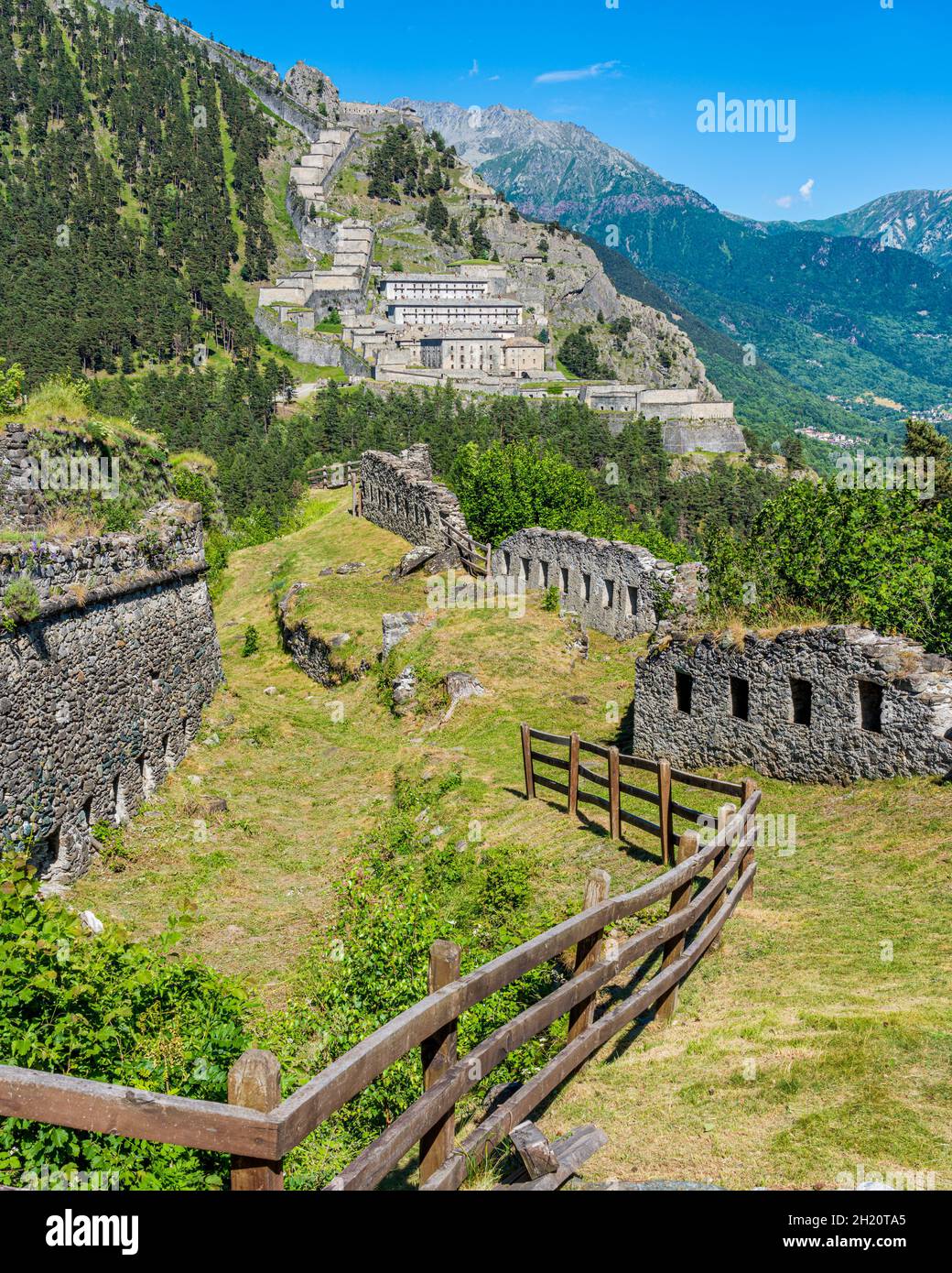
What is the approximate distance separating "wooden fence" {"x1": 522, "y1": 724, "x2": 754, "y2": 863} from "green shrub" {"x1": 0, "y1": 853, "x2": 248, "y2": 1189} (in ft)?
20.3

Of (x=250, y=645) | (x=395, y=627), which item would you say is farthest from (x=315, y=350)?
(x=395, y=627)

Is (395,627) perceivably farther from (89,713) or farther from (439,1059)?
(439,1059)

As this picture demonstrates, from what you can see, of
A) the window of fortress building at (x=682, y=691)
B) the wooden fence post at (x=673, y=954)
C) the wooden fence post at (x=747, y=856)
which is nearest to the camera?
the wooden fence post at (x=673, y=954)

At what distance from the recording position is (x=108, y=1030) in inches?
262

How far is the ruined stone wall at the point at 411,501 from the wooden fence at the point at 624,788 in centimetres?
1786

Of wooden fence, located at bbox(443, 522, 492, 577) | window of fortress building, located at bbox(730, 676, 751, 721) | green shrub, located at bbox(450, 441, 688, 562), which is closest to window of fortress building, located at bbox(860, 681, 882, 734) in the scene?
window of fortress building, located at bbox(730, 676, 751, 721)

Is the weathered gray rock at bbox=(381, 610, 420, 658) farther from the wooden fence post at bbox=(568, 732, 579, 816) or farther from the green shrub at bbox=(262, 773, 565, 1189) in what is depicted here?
the green shrub at bbox=(262, 773, 565, 1189)

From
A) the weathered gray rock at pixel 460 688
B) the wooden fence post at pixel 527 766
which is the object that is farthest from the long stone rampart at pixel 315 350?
the wooden fence post at pixel 527 766

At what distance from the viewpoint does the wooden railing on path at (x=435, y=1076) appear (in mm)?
4086

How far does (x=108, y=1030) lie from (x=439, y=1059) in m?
2.60

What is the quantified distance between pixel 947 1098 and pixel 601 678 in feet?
62.3

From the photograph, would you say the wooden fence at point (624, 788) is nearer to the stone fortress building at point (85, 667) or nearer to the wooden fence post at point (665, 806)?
the wooden fence post at point (665, 806)
